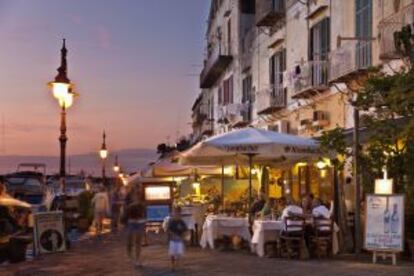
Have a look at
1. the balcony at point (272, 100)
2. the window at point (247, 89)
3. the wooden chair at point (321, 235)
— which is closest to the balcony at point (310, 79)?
the balcony at point (272, 100)

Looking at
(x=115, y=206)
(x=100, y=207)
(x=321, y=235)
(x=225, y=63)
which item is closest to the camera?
(x=321, y=235)

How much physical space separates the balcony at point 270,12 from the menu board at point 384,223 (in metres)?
14.9

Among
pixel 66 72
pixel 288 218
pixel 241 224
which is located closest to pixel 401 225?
pixel 288 218

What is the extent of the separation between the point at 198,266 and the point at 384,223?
3.66 meters

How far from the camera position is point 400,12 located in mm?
18141

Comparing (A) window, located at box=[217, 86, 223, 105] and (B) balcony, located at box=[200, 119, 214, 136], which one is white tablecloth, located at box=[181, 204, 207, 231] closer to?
(A) window, located at box=[217, 86, 223, 105]

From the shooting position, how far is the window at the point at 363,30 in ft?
67.6

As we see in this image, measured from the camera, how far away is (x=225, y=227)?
18.6m

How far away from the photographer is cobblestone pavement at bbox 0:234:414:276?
14539mm

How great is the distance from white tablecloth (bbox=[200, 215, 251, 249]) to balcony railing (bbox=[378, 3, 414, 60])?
16.0 ft

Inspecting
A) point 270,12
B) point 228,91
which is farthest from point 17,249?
point 228,91

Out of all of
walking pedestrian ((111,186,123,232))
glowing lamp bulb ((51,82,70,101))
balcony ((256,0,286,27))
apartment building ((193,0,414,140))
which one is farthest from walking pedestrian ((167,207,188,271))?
balcony ((256,0,286,27))

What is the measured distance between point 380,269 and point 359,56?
771cm

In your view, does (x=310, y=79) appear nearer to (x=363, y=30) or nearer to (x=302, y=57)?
(x=302, y=57)
